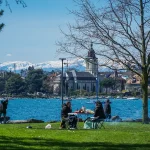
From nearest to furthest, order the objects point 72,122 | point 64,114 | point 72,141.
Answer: point 72,141 → point 72,122 → point 64,114

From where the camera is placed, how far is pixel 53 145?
14016 millimetres

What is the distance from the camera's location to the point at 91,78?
152 meters

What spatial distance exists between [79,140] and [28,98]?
14706 centimetres

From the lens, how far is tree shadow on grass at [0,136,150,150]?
13478 mm

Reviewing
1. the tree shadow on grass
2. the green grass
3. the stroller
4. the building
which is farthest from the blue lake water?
the building

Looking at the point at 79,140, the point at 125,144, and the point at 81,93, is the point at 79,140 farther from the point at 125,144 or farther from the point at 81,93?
the point at 81,93

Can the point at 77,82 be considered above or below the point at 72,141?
above

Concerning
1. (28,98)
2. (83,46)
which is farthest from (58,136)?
(28,98)

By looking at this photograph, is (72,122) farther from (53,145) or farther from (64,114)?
(53,145)

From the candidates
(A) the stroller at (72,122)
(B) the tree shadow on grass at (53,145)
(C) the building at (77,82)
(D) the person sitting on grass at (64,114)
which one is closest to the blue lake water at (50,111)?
(D) the person sitting on grass at (64,114)

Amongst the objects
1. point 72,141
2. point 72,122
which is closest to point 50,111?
point 72,122

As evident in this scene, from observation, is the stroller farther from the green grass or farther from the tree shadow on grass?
the tree shadow on grass

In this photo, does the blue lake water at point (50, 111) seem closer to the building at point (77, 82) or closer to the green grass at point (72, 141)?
the green grass at point (72, 141)

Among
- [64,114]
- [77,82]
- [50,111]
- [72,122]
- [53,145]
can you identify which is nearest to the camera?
[53,145]
